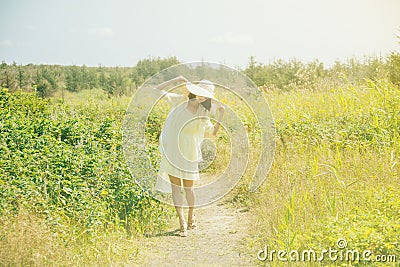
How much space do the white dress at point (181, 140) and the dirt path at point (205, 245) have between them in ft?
2.34

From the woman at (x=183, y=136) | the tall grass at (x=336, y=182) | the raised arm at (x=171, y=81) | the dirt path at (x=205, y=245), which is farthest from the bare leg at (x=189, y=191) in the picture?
the raised arm at (x=171, y=81)

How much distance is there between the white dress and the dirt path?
0.71m

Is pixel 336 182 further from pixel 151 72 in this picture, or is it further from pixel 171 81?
pixel 151 72

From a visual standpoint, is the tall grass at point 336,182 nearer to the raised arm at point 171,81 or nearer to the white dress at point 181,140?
the white dress at point 181,140

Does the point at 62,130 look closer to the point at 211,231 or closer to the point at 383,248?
the point at 211,231

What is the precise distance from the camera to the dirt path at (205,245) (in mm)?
4828

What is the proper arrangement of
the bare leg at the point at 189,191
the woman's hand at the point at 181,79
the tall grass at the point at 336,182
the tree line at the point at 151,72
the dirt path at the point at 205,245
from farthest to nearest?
1. the tree line at the point at 151,72
2. the bare leg at the point at 189,191
3. the woman's hand at the point at 181,79
4. the dirt path at the point at 205,245
5. the tall grass at the point at 336,182

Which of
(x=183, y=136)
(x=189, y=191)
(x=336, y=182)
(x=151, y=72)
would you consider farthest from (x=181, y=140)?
(x=151, y=72)

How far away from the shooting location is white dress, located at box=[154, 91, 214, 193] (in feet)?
18.1

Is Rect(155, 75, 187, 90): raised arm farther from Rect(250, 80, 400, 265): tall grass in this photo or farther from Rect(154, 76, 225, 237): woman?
Rect(250, 80, 400, 265): tall grass

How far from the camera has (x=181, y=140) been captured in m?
5.56

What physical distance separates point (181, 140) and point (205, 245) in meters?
1.20

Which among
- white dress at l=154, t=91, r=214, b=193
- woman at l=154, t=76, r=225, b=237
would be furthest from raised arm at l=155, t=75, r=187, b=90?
white dress at l=154, t=91, r=214, b=193

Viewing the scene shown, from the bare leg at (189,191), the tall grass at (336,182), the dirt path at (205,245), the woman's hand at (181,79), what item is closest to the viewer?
the tall grass at (336,182)
